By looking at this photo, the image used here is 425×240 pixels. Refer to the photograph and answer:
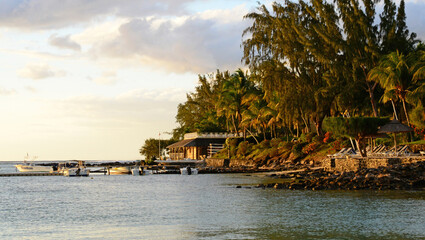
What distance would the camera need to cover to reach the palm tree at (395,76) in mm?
49250

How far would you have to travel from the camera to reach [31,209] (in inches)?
1264

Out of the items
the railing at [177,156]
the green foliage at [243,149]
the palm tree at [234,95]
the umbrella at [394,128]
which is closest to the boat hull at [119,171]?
the green foliage at [243,149]

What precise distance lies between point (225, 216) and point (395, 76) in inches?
1162

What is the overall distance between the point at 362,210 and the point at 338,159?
2183 centimetres

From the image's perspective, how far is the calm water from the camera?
2097 cm

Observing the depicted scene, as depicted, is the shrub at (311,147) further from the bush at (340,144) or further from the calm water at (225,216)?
the calm water at (225,216)

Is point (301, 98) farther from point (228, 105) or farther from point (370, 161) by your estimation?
point (228, 105)

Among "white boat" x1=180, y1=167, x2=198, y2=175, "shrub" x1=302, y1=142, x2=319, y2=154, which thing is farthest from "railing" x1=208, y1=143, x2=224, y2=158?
"shrub" x1=302, y1=142, x2=319, y2=154

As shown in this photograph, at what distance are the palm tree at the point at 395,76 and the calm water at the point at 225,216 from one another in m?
18.1

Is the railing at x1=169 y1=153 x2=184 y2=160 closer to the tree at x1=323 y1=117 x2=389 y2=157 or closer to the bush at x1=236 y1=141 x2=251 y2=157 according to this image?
the bush at x1=236 y1=141 x2=251 y2=157

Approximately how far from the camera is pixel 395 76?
49.0 m

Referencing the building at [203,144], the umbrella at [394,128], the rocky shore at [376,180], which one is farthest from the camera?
the building at [203,144]

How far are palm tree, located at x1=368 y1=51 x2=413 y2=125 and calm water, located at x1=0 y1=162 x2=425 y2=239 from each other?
59.2 feet

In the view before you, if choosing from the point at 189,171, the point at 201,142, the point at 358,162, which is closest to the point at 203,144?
the point at 201,142
